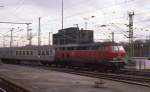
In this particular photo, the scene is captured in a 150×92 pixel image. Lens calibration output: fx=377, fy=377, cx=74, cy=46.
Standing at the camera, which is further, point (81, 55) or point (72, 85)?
point (81, 55)

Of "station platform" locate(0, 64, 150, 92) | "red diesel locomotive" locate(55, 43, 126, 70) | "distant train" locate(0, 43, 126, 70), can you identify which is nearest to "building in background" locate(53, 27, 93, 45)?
"distant train" locate(0, 43, 126, 70)

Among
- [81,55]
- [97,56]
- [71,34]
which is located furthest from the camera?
[71,34]

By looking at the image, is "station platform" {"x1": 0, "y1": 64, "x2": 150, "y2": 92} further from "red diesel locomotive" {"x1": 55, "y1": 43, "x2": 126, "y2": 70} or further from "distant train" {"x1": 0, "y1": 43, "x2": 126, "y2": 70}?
"distant train" {"x1": 0, "y1": 43, "x2": 126, "y2": 70}

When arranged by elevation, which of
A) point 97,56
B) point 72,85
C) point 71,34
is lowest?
point 72,85

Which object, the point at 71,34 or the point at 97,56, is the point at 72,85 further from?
the point at 71,34

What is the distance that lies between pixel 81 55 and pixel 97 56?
11.2 feet

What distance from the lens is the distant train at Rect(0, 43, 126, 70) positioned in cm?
3534

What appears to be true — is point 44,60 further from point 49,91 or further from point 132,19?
point 49,91

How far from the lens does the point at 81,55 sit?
1553 inches

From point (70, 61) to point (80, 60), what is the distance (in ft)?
9.53

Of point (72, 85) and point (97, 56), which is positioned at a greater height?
point (97, 56)

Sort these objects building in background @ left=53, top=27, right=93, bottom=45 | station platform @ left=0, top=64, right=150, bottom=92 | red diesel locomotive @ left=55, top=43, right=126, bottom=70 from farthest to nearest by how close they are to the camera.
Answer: building in background @ left=53, top=27, right=93, bottom=45 → red diesel locomotive @ left=55, top=43, right=126, bottom=70 → station platform @ left=0, top=64, right=150, bottom=92

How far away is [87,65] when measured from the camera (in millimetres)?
39156

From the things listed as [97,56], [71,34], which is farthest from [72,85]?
[71,34]
